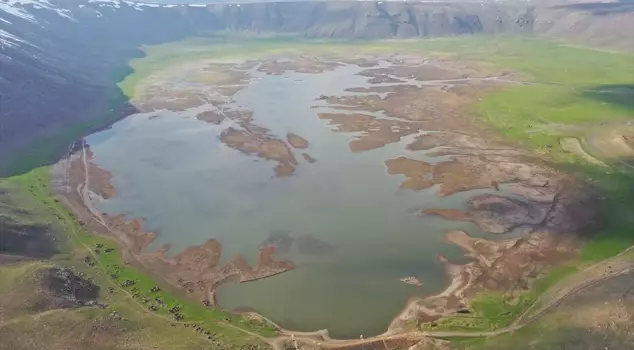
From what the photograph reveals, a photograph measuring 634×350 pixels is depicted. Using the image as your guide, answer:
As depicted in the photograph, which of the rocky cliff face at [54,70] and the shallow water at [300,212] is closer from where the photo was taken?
the shallow water at [300,212]

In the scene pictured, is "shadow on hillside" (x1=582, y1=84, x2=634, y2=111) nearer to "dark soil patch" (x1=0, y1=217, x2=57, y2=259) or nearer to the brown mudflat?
the brown mudflat

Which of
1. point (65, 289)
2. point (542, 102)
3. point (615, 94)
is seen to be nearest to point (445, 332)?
point (65, 289)

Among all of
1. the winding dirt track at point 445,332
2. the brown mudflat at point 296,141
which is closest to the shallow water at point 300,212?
the winding dirt track at point 445,332

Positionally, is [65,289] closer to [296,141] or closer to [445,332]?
[445,332]

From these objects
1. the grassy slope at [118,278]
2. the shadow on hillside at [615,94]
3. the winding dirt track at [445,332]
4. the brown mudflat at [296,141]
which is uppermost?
the shadow on hillside at [615,94]

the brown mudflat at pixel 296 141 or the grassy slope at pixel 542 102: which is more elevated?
the grassy slope at pixel 542 102

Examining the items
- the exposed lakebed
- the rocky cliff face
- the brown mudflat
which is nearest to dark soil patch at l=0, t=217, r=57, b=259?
the exposed lakebed

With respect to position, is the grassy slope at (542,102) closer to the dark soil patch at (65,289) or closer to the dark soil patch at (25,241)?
the dark soil patch at (25,241)
